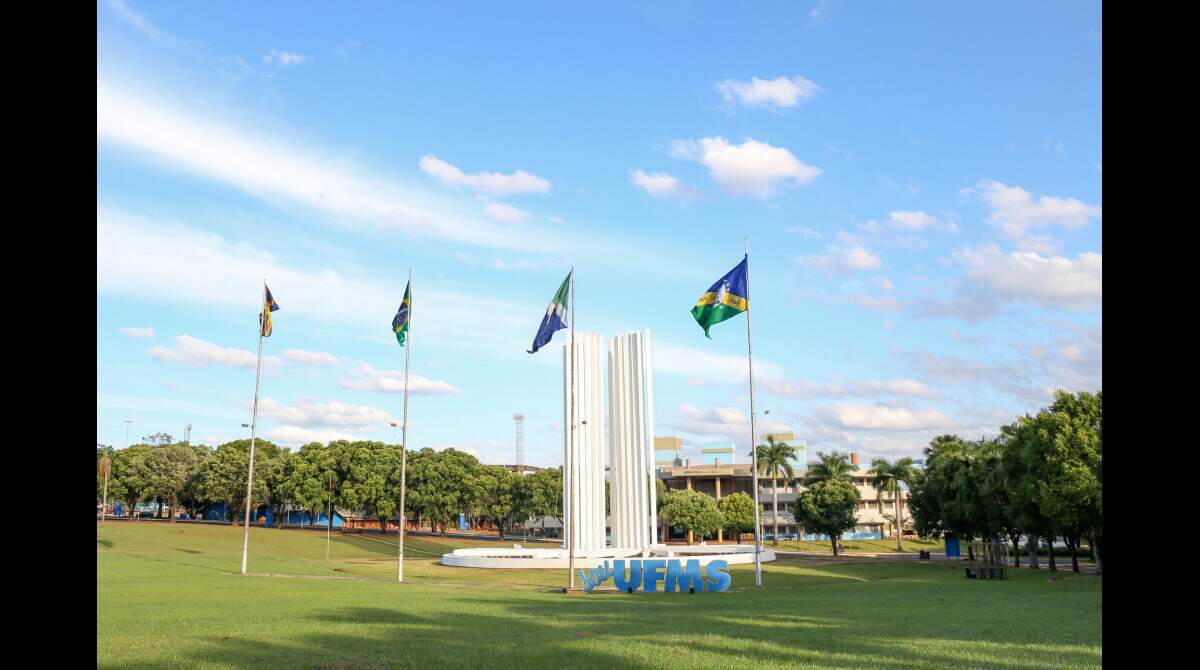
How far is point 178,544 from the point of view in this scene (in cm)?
7956

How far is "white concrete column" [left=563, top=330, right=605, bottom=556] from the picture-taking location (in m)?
71.8

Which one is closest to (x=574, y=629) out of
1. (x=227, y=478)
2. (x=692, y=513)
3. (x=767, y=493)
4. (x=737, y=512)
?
(x=692, y=513)

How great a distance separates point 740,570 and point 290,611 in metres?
43.6

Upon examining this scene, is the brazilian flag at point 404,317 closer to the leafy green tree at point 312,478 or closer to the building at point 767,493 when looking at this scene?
the leafy green tree at point 312,478

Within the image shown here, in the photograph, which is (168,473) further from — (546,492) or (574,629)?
(574,629)

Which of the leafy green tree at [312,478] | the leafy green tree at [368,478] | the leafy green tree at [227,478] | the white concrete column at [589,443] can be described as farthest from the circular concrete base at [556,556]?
the leafy green tree at [227,478]

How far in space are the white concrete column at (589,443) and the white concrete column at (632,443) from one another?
127 centimetres

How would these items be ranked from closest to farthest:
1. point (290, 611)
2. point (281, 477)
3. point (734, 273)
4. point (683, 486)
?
point (290, 611) → point (734, 273) → point (281, 477) → point (683, 486)

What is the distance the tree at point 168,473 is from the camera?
115 meters

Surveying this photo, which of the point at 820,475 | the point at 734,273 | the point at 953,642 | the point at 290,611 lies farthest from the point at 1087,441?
the point at 820,475
